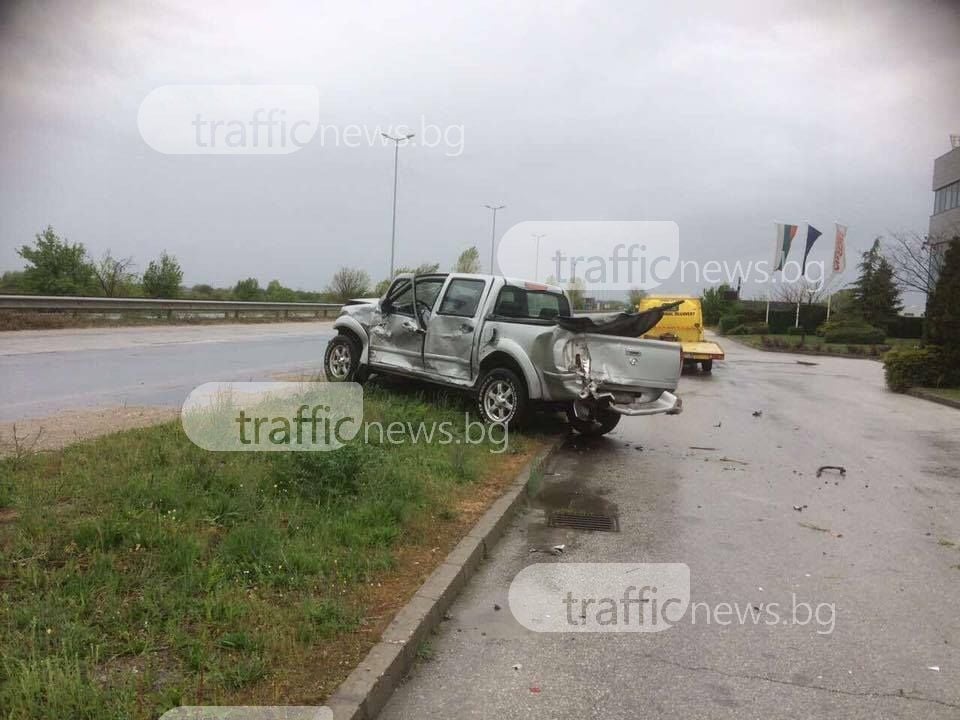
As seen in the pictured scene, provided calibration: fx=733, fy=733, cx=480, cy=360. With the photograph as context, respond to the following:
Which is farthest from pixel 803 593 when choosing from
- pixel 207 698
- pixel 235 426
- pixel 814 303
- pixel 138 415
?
pixel 814 303

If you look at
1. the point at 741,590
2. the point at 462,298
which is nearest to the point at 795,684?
the point at 741,590

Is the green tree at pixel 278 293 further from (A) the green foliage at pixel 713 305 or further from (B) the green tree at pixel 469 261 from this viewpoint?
(A) the green foliage at pixel 713 305

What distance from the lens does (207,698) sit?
3.01m

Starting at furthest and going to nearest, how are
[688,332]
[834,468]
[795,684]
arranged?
[688,332]
[834,468]
[795,684]

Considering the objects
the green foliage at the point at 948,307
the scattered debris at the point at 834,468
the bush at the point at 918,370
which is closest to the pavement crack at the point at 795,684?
the scattered debris at the point at 834,468

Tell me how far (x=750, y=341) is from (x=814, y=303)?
1559cm

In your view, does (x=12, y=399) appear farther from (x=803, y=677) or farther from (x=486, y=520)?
(x=803, y=677)

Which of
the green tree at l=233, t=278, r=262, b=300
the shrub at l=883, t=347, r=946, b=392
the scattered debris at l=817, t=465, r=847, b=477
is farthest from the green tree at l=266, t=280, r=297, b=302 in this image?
the scattered debris at l=817, t=465, r=847, b=477

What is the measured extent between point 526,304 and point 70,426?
545cm

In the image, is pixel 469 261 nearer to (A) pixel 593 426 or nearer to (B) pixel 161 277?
(B) pixel 161 277

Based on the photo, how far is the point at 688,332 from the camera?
72.7 ft

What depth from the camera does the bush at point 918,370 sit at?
18.7 metres

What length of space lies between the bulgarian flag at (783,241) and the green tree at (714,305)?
23.0 metres

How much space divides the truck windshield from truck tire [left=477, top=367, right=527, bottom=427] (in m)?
Result: 0.80
